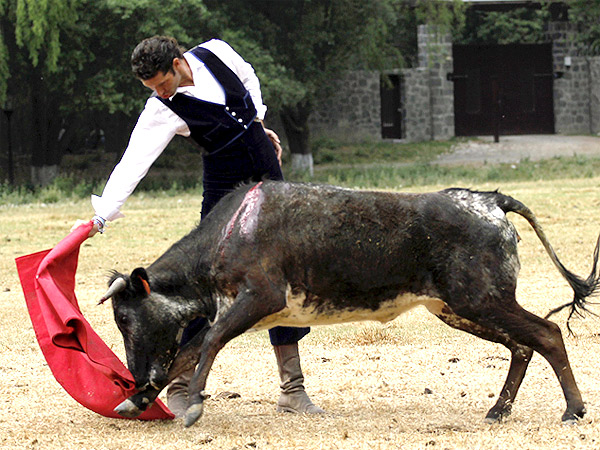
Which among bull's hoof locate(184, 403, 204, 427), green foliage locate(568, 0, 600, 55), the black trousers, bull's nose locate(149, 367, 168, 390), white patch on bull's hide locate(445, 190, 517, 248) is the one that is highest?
green foliage locate(568, 0, 600, 55)

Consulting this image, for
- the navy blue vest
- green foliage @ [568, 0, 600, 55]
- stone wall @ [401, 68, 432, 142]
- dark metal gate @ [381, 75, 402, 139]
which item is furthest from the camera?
dark metal gate @ [381, 75, 402, 139]

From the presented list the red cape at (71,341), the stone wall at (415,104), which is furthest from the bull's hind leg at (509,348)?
the stone wall at (415,104)

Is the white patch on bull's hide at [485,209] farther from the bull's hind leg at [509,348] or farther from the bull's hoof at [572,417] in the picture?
the bull's hoof at [572,417]

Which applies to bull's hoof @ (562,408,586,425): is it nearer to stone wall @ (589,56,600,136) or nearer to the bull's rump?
the bull's rump

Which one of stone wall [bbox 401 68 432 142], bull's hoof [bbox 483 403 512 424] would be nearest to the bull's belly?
bull's hoof [bbox 483 403 512 424]

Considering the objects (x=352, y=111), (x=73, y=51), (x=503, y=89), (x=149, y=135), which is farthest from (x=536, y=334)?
(x=503, y=89)

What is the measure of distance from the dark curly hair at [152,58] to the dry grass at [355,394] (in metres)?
1.84

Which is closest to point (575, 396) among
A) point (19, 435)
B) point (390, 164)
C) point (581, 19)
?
point (19, 435)

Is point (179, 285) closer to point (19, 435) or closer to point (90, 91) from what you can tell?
point (19, 435)

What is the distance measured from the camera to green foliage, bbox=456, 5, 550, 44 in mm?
34781

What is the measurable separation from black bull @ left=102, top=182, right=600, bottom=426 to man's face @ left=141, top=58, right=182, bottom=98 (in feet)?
2.17

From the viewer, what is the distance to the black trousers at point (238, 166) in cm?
557

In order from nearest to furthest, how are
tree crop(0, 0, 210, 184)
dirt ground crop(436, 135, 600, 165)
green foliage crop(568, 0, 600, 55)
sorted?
tree crop(0, 0, 210, 184) → dirt ground crop(436, 135, 600, 165) → green foliage crop(568, 0, 600, 55)

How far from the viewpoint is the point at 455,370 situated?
6660mm
